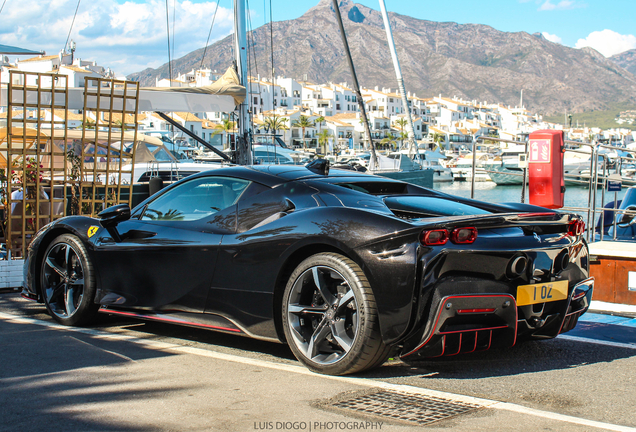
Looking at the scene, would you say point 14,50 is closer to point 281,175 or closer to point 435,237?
point 281,175

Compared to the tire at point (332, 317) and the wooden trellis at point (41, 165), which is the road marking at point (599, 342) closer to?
the tire at point (332, 317)

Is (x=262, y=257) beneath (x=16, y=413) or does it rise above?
above

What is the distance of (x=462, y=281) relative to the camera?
3.11 metres

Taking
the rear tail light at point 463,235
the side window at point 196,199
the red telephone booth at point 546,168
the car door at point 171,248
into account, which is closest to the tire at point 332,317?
the rear tail light at point 463,235

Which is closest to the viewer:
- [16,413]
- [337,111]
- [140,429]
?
[140,429]

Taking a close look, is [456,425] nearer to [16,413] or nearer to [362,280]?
[362,280]

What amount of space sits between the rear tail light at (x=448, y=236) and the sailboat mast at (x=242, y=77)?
36.8ft

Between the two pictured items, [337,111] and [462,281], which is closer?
[462,281]

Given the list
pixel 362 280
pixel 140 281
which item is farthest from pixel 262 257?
pixel 140 281

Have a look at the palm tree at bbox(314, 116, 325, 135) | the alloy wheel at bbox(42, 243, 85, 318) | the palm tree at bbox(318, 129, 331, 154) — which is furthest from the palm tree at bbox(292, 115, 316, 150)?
the alloy wheel at bbox(42, 243, 85, 318)

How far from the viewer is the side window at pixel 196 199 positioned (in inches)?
164

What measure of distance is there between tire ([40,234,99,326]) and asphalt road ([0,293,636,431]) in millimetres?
279

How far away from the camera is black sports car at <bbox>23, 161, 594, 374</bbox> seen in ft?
10.2

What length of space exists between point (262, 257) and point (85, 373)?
1.17m
